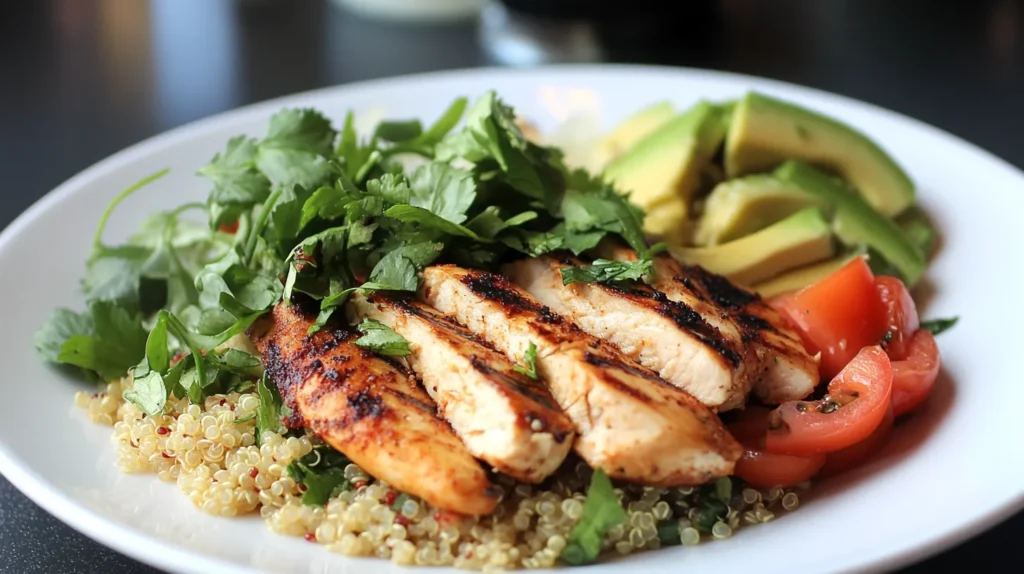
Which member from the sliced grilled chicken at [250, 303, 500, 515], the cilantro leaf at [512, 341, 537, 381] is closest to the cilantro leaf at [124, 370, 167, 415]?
the sliced grilled chicken at [250, 303, 500, 515]

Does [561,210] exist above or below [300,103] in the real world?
above

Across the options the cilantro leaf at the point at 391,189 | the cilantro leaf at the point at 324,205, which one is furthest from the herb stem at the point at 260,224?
the cilantro leaf at the point at 391,189

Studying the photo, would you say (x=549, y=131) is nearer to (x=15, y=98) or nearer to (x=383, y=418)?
(x=383, y=418)

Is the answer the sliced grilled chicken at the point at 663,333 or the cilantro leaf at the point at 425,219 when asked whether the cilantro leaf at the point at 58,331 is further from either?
the sliced grilled chicken at the point at 663,333

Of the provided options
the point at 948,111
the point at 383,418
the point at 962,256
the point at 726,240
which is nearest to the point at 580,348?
the point at 383,418

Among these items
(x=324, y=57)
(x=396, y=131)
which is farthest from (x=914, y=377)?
(x=324, y=57)

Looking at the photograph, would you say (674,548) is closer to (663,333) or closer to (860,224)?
(663,333)
